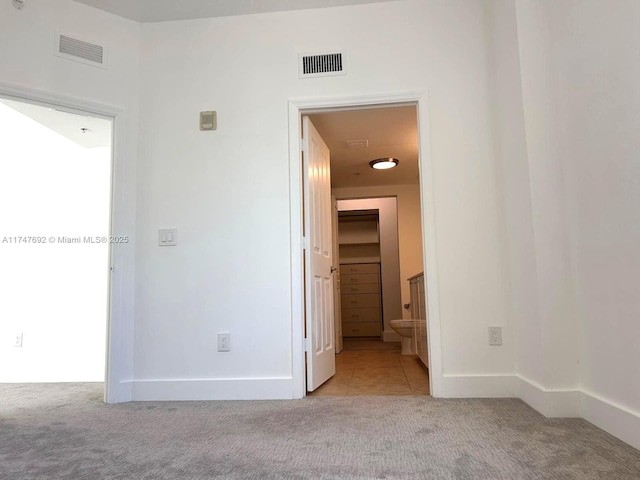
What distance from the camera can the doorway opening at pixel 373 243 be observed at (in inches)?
136

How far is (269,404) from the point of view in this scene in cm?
258

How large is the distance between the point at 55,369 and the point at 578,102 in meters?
4.14

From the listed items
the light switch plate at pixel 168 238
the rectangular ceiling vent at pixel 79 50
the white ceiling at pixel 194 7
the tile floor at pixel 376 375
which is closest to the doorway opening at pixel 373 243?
the tile floor at pixel 376 375

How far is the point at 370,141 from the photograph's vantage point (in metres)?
4.37

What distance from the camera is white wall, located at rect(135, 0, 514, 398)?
107 inches

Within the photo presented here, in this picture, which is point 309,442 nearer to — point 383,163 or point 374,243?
point 383,163

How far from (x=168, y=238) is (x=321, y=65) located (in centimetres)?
159

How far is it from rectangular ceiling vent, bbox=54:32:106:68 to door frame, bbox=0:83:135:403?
0.28m

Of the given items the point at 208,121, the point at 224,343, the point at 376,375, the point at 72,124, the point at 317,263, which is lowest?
the point at 376,375

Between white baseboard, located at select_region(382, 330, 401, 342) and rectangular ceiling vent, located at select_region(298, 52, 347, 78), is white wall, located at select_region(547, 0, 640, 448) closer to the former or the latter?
rectangular ceiling vent, located at select_region(298, 52, 347, 78)

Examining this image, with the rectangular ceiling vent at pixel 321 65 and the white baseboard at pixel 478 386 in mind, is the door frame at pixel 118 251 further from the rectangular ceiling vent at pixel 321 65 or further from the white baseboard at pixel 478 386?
the white baseboard at pixel 478 386

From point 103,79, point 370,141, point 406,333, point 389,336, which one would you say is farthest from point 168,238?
point 389,336

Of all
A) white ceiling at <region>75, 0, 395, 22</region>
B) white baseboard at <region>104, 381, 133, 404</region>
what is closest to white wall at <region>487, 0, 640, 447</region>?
white ceiling at <region>75, 0, 395, 22</region>

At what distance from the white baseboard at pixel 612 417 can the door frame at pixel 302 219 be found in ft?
2.64
